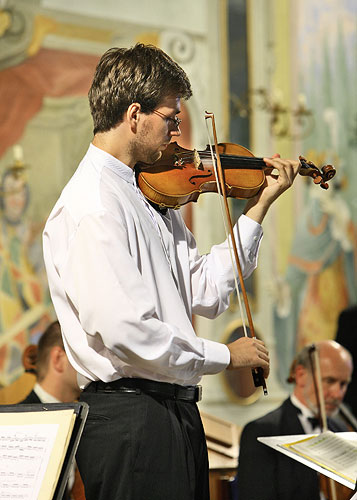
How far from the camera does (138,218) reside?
2266 mm

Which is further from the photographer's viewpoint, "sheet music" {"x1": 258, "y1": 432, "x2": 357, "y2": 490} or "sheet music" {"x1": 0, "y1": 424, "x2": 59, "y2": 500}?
"sheet music" {"x1": 258, "y1": 432, "x2": 357, "y2": 490}

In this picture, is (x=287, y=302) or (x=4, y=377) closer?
(x=4, y=377)

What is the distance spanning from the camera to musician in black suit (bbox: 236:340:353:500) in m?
3.55

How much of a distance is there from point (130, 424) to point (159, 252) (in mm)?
516

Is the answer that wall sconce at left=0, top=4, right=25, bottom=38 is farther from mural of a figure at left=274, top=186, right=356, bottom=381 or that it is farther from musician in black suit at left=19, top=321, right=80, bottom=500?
mural of a figure at left=274, top=186, right=356, bottom=381

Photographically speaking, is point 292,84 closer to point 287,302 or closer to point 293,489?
point 287,302

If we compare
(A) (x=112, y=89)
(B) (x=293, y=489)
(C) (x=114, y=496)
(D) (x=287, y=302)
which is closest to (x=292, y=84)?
(D) (x=287, y=302)

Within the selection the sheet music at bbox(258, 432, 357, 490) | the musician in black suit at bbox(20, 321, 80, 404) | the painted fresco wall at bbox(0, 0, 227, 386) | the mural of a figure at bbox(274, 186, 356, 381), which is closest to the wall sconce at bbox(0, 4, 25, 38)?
the painted fresco wall at bbox(0, 0, 227, 386)

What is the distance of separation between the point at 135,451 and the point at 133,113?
101 centimetres

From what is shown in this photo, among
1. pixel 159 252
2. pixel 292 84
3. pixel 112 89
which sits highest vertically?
pixel 292 84

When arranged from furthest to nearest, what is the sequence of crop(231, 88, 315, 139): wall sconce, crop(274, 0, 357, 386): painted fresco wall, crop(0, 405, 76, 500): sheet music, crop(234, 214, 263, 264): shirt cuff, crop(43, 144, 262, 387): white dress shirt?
1. crop(274, 0, 357, 386): painted fresco wall
2. crop(231, 88, 315, 139): wall sconce
3. crop(234, 214, 263, 264): shirt cuff
4. crop(43, 144, 262, 387): white dress shirt
5. crop(0, 405, 76, 500): sheet music

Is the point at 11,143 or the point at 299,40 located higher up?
the point at 299,40

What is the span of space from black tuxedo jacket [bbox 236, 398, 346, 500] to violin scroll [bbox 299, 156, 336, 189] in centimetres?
156

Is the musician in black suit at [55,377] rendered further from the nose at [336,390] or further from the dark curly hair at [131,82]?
the dark curly hair at [131,82]
